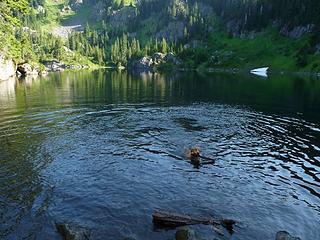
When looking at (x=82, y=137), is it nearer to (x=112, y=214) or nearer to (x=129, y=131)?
(x=129, y=131)

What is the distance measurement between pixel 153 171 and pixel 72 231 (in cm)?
1499

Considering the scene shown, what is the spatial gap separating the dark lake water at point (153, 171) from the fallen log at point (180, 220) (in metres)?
0.68

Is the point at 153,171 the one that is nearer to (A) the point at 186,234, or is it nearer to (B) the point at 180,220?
(B) the point at 180,220

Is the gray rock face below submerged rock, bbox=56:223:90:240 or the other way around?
the other way around

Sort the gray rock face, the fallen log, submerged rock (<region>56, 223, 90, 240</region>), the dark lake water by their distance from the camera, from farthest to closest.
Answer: the dark lake water
the fallen log
submerged rock (<region>56, 223, 90, 240</region>)
the gray rock face

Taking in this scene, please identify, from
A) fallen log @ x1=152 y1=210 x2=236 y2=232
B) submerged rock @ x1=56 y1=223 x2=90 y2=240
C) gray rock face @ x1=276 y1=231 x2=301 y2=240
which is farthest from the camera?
fallen log @ x1=152 y1=210 x2=236 y2=232

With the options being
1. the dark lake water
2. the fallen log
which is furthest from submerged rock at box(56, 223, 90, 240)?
the fallen log

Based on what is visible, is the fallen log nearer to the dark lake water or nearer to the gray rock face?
the dark lake water

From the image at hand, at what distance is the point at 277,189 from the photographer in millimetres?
33469

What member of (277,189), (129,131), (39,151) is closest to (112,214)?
(277,189)

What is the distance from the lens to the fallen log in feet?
85.7

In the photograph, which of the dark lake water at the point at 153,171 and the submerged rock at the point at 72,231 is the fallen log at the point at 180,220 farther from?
the submerged rock at the point at 72,231

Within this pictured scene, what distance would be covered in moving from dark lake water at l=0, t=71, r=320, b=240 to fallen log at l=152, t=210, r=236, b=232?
678 millimetres

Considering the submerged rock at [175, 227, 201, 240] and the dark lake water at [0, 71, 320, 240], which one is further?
the dark lake water at [0, 71, 320, 240]
